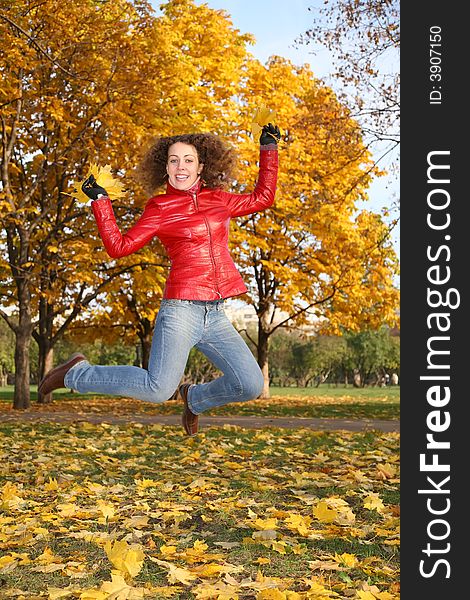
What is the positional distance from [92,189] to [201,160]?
0.75 m

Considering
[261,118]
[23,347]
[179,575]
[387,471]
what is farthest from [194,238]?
[23,347]

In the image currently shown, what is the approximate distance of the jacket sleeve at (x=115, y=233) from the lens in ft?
14.3

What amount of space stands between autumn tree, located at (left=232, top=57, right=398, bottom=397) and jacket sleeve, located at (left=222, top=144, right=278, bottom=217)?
12.5 meters

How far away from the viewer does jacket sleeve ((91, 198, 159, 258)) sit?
436 cm

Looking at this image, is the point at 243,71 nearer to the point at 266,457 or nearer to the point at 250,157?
the point at 250,157

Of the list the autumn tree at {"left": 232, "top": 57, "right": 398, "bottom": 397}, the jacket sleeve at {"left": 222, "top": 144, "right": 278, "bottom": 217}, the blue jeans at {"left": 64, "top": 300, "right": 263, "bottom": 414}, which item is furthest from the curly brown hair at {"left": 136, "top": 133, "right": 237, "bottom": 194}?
the autumn tree at {"left": 232, "top": 57, "right": 398, "bottom": 397}

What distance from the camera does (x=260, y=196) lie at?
4688mm

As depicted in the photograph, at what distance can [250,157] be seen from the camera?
59.2 feet

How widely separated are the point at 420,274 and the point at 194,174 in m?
1.57

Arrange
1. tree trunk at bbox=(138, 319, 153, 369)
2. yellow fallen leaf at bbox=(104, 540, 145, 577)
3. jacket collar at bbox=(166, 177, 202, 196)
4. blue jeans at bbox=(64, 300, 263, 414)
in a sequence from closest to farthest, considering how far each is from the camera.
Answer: yellow fallen leaf at bbox=(104, 540, 145, 577), blue jeans at bbox=(64, 300, 263, 414), jacket collar at bbox=(166, 177, 202, 196), tree trunk at bbox=(138, 319, 153, 369)

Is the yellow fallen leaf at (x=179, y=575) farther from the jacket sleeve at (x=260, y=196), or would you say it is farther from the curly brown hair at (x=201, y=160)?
the curly brown hair at (x=201, y=160)

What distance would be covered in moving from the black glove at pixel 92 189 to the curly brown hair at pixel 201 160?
0.51 metres

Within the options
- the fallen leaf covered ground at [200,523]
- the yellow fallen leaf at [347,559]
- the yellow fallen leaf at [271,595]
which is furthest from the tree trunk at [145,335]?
the yellow fallen leaf at [271,595]

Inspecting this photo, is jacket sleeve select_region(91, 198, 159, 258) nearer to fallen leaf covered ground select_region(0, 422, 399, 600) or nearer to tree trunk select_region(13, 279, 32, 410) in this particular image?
fallen leaf covered ground select_region(0, 422, 399, 600)
